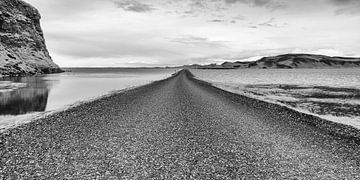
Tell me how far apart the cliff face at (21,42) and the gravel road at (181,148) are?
86485 mm

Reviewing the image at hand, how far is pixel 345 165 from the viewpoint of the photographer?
10109 millimetres

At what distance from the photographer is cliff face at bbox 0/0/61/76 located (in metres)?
91.8

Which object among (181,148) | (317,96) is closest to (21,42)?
(317,96)

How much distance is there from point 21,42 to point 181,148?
119079 millimetres

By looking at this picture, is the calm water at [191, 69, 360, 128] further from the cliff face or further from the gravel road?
the cliff face

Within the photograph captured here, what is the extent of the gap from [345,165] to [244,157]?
4011 millimetres

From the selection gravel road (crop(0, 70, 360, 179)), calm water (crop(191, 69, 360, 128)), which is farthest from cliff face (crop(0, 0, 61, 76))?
gravel road (crop(0, 70, 360, 179))

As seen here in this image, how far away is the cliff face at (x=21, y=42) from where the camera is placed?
91.8m

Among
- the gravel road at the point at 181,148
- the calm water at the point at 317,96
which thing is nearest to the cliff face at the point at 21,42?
the calm water at the point at 317,96

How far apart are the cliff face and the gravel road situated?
86.5 m

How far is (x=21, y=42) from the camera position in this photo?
107m

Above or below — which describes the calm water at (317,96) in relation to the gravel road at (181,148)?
above

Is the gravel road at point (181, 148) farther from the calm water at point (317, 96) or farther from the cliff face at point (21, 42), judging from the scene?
the cliff face at point (21, 42)

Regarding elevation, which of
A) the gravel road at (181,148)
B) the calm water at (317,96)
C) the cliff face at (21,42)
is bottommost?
the gravel road at (181,148)
